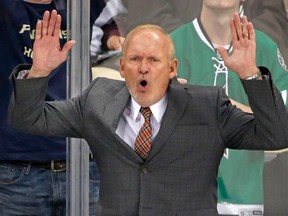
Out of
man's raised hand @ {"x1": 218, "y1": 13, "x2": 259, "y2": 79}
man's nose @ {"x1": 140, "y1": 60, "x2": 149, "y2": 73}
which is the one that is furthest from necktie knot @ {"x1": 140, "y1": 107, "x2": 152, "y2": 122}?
man's raised hand @ {"x1": 218, "y1": 13, "x2": 259, "y2": 79}

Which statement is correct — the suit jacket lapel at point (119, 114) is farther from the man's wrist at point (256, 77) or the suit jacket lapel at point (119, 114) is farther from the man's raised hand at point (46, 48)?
the man's wrist at point (256, 77)

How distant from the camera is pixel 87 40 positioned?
4.09 meters

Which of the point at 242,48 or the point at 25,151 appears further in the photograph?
the point at 25,151

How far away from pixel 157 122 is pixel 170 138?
85 mm

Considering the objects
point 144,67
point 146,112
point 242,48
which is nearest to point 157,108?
point 146,112

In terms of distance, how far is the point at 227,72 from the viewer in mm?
4066

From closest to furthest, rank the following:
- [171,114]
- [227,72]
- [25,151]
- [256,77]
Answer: [256,77] < [171,114] < [25,151] < [227,72]

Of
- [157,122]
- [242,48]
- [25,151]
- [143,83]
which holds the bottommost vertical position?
[25,151]

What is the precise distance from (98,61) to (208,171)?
109cm

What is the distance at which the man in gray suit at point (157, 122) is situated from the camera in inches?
123

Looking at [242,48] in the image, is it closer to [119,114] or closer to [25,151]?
[119,114]

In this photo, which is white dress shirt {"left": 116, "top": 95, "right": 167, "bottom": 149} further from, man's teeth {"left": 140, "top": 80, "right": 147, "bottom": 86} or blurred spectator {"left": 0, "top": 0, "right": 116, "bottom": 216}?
blurred spectator {"left": 0, "top": 0, "right": 116, "bottom": 216}

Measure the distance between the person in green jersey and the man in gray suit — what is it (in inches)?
30.6

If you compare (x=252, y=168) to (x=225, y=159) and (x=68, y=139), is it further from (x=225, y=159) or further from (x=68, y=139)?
(x=68, y=139)
